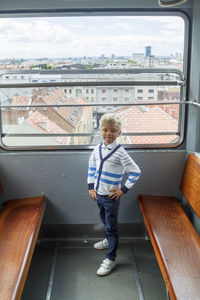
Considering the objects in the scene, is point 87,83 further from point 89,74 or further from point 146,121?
point 146,121

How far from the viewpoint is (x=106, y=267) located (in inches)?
114

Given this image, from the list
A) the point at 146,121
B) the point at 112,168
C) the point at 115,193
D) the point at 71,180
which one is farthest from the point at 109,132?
the point at 71,180

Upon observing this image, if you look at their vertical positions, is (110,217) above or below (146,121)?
below

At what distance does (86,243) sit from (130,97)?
4.92 ft

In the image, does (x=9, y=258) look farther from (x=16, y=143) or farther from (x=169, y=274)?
(x=16, y=143)

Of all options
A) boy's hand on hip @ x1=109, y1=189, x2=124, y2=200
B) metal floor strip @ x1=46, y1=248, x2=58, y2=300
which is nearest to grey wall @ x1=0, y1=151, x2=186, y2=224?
metal floor strip @ x1=46, y1=248, x2=58, y2=300

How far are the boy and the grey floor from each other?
13 cm

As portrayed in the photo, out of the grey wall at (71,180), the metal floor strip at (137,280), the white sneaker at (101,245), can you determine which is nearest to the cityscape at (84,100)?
the grey wall at (71,180)

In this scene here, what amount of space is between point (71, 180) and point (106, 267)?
0.90 metres

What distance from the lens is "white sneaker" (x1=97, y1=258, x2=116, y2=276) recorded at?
2869 millimetres

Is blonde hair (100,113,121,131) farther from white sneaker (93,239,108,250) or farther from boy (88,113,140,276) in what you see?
white sneaker (93,239,108,250)

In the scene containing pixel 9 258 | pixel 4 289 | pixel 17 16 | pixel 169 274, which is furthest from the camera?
pixel 17 16

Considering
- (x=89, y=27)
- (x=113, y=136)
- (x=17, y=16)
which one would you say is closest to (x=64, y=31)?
(x=89, y=27)

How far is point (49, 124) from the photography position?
3324 mm
